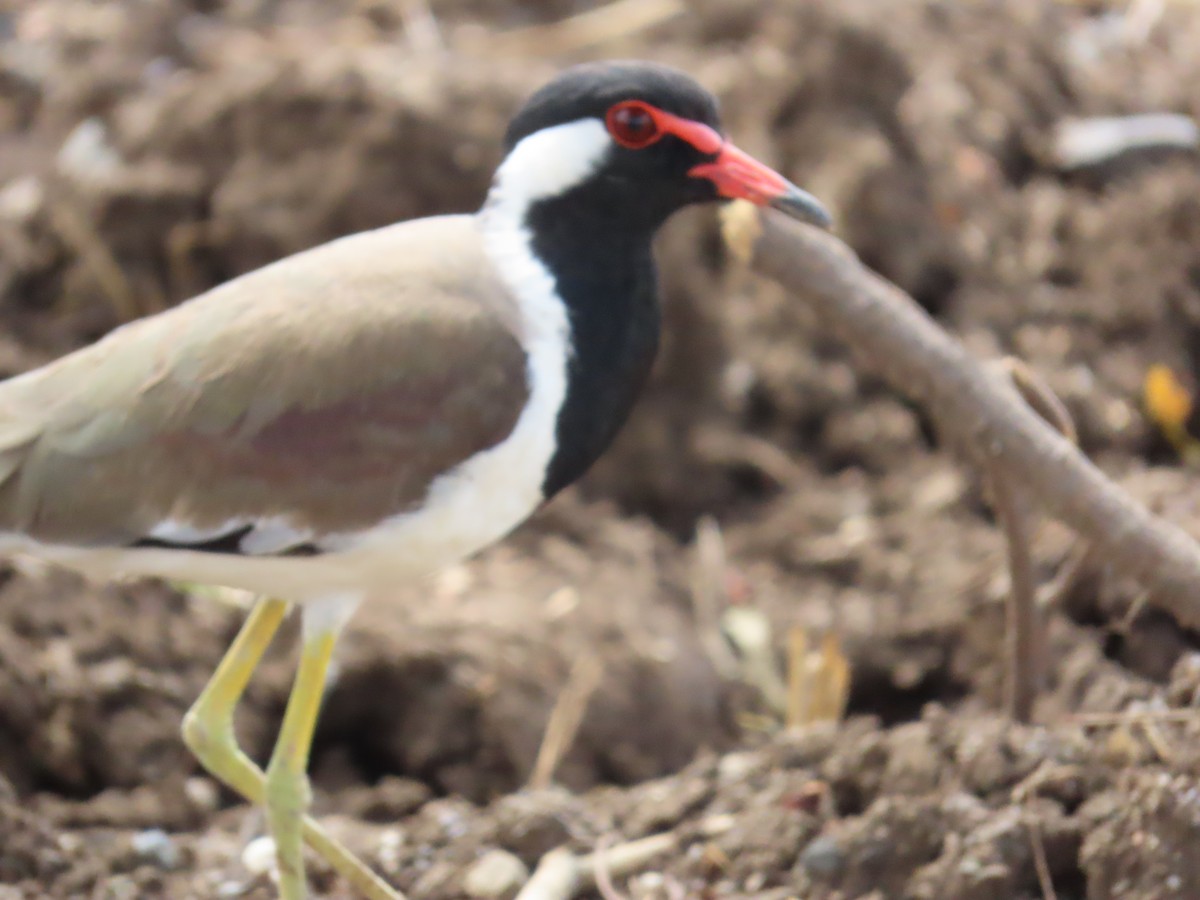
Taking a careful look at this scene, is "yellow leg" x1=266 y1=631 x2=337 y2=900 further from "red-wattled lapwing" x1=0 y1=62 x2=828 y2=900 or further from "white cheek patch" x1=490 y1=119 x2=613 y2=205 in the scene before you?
"white cheek patch" x1=490 y1=119 x2=613 y2=205

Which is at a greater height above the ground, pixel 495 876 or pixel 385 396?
pixel 385 396

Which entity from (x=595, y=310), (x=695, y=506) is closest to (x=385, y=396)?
(x=595, y=310)

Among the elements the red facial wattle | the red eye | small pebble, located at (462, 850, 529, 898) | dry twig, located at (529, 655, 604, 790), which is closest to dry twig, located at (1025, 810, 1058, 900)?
small pebble, located at (462, 850, 529, 898)

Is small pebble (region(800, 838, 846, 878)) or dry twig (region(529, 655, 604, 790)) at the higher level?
small pebble (region(800, 838, 846, 878))

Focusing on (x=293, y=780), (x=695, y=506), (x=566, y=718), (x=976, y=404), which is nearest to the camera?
(x=293, y=780)

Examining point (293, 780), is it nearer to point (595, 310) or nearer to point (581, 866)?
point (581, 866)

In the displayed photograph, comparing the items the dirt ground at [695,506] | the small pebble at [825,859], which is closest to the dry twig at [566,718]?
the dirt ground at [695,506]

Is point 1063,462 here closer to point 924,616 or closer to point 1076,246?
point 924,616

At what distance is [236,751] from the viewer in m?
3.10

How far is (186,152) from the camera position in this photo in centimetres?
485

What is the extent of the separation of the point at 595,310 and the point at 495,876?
→ 1.12 metres

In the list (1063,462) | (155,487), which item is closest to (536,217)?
(155,487)

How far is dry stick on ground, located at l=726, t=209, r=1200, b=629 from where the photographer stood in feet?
9.73

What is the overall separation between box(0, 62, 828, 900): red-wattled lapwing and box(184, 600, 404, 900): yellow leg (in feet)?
0.37
